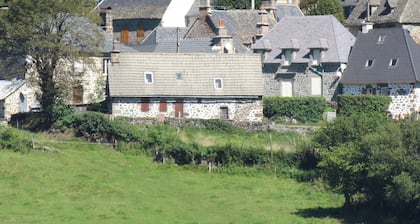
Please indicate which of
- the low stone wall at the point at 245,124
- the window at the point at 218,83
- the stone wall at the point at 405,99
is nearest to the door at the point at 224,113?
the window at the point at 218,83

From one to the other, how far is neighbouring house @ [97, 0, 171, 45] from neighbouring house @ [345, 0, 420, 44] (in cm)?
1374

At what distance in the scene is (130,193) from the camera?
52688 millimetres

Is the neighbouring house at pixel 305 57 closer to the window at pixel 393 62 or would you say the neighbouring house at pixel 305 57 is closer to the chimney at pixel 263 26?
the chimney at pixel 263 26

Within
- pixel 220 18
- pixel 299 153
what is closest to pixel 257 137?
pixel 299 153

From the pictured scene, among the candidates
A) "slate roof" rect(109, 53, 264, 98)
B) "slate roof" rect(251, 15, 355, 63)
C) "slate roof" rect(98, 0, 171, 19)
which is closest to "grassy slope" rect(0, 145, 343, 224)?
"slate roof" rect(109, 53, 264, 98)

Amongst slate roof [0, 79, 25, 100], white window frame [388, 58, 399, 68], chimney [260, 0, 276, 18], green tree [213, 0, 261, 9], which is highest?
green tree [213, 0, 261, 9]

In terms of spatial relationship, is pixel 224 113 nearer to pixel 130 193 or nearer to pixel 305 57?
pixel 305 57

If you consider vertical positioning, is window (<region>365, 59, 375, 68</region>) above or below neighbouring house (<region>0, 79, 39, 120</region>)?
above

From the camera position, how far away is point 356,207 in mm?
50312

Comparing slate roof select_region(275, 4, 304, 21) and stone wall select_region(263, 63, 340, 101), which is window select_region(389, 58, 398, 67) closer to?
stone wall select_region(263, 63, 340, 101)

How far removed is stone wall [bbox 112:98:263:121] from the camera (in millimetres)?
66562

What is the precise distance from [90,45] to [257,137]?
10.3 meters

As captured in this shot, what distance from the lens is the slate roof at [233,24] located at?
275 feet

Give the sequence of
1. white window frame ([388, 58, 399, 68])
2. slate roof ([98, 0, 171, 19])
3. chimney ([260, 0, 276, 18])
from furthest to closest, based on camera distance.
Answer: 1. slate roof ([98, 0, 171, 19])
2. chimney ([260, 0, 276, 18])
3. white window frame ([388, 58, 399, 68])
